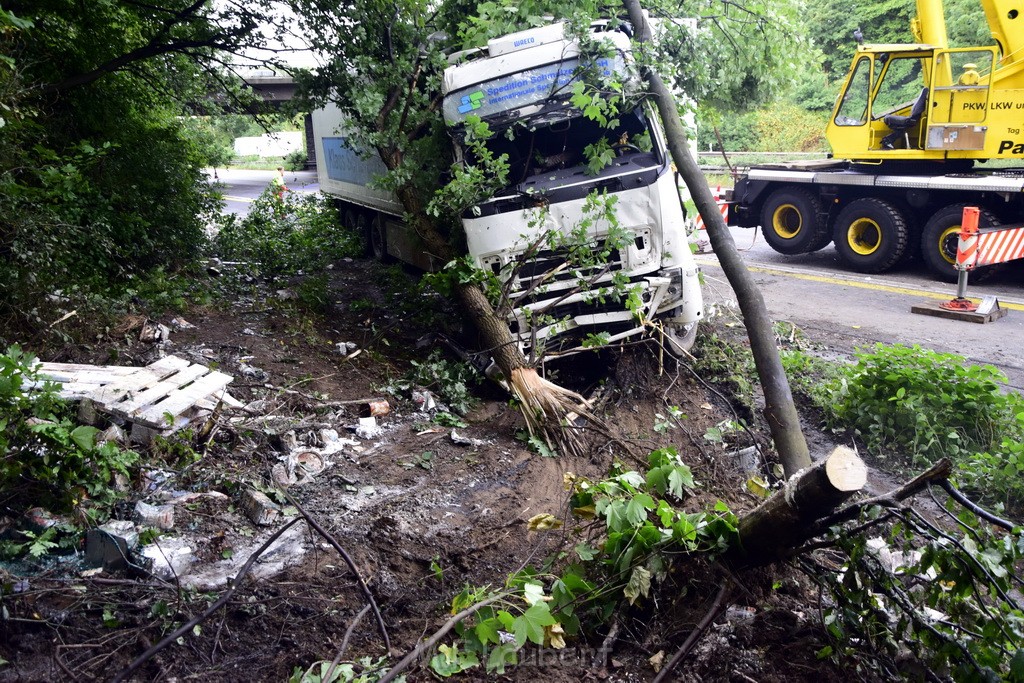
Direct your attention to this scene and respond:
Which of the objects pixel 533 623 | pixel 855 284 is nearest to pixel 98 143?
pixel 533 623

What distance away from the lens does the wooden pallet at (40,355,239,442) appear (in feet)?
16.5

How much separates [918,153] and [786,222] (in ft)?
7.07

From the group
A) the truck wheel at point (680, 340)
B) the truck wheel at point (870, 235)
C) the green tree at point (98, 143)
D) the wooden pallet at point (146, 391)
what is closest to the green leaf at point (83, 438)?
the wooden pallet at point (146, 391)

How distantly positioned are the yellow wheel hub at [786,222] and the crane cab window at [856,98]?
57.0 inches

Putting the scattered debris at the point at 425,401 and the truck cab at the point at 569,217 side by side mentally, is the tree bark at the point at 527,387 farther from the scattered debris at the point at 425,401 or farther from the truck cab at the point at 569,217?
the scattered debris at the point at 425,401

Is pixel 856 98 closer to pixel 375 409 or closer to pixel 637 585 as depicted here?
pixel 375 409

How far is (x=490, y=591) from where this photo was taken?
11.7ft

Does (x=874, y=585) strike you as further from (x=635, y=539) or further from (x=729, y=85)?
(x=729, y=85)

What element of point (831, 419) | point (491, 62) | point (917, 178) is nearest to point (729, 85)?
point (491, 62)

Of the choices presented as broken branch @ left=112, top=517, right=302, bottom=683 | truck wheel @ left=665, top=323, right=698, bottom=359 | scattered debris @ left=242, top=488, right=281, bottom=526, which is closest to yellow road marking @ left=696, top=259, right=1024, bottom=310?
truck wheel @ left=665, top=323, right=698, bottom=359

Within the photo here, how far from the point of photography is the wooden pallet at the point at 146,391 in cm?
502

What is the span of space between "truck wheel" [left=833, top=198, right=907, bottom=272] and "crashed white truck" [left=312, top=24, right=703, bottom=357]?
211 inches

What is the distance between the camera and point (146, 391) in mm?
5422

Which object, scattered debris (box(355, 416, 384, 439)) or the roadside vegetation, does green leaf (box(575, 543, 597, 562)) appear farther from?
scattered debris (box(355, 416, 384, 439))
